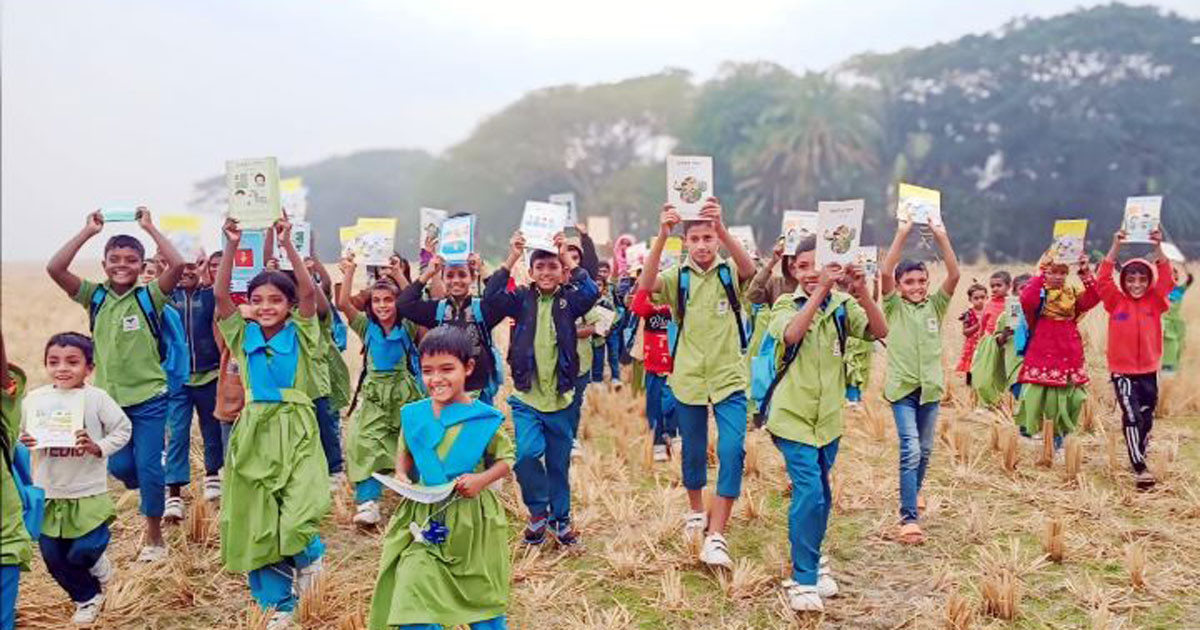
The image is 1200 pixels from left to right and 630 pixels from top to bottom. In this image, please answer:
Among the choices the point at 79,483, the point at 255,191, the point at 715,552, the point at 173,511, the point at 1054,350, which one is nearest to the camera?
the point at 79,483

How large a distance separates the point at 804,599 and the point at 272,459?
2.80 m

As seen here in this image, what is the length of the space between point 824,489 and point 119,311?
14.4 feet

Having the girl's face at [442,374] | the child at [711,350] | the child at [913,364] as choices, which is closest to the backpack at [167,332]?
the girl's face at [442,374]

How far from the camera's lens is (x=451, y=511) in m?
3.82

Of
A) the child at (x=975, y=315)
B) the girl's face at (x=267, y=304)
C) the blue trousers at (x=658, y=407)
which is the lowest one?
the blue trousers at (x=658, y=407)

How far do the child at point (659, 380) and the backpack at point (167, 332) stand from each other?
10.8 feet

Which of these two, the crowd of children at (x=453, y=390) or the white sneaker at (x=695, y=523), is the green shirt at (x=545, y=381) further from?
the white sneaker at (x=695, y=523)

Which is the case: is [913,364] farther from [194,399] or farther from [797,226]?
[194,399]

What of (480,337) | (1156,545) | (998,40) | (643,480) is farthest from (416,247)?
(998,40)

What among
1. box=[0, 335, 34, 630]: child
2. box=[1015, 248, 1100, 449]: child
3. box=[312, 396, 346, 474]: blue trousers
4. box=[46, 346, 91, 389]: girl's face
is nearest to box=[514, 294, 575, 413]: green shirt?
box=[312, 396, 346, 474]: blue trousers

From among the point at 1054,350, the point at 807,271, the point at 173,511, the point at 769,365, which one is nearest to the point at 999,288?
the point at 1054,350

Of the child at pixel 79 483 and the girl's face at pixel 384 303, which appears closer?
the child at pixel 79 483

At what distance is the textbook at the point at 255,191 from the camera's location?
16.1 ft

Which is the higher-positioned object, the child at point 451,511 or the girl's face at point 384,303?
the girl's face at point 384,303
